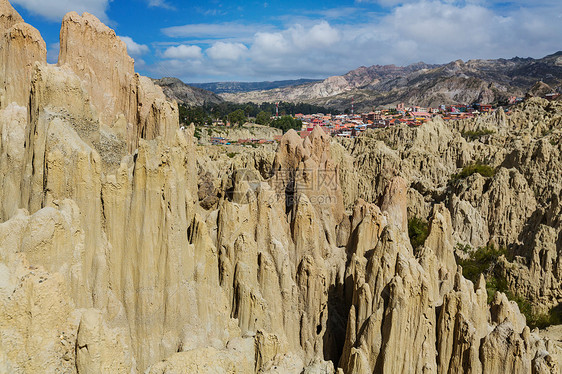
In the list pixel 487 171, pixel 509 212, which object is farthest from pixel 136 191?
pixel 487 171

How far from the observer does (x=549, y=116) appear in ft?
181

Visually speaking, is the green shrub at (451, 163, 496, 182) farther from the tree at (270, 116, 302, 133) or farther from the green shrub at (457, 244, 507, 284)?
the tree at (270, 116, 302, 133)

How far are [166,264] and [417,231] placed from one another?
20.7m

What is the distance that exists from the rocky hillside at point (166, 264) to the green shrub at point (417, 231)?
8.97 metres

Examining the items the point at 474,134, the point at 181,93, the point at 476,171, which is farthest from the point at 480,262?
the point at 181,93

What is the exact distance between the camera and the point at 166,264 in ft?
31.9

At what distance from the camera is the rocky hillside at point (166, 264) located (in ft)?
22.4

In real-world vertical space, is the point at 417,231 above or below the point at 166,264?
below

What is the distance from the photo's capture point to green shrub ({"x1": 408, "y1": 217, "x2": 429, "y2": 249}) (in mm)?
25703

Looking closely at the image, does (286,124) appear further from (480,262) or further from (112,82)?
(112,82)

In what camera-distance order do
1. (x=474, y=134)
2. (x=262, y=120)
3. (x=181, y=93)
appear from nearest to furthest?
(x=474, y=134) → (x=262, y=120) → (x=181, y=93)

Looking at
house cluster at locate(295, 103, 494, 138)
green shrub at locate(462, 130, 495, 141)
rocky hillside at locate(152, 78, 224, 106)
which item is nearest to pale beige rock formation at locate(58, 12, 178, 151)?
green shrub at locate(462, 130, 495, 141)

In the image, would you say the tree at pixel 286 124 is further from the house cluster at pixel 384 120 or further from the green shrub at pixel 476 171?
the green shrub at pixel 476 171

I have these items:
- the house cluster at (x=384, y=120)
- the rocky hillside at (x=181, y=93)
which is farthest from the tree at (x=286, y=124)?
the rocky hillside at (x=181, y=93)
